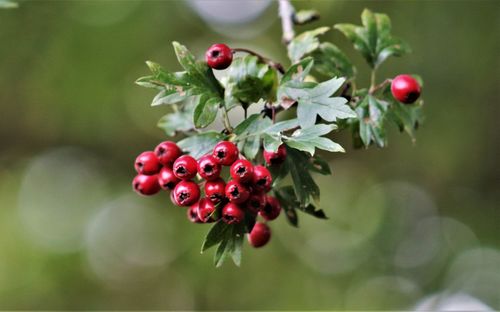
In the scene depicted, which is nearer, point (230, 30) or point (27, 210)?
point (230, 30)

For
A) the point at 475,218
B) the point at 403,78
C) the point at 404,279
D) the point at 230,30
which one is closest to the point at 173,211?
the point at 230,30

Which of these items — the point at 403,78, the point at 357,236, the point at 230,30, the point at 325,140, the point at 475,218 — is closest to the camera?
the point at 325,140

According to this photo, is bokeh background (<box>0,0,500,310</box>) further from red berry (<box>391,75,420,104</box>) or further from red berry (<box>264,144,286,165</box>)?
red berry (<box>264,144,286,165</box>)

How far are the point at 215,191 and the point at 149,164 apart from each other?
222 mm

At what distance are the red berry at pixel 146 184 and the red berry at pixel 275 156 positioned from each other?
28 cm

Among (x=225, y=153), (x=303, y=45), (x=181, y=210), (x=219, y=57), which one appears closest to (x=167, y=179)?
(x=225, y=153)

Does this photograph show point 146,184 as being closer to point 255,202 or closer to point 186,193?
point 186,193

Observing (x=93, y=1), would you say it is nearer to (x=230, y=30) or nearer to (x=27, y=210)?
(x=230, y=30)

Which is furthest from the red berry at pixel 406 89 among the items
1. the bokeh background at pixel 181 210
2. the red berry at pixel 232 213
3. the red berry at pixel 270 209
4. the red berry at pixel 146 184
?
the bokeh background at pixel 181 210

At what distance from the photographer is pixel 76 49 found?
14.9 feet

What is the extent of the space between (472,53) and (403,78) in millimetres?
3354

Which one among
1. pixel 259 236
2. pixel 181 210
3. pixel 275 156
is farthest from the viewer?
pixel 181 210

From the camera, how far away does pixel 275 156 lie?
47.5 inches

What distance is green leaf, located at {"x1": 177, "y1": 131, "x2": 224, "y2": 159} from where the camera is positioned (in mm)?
1201
